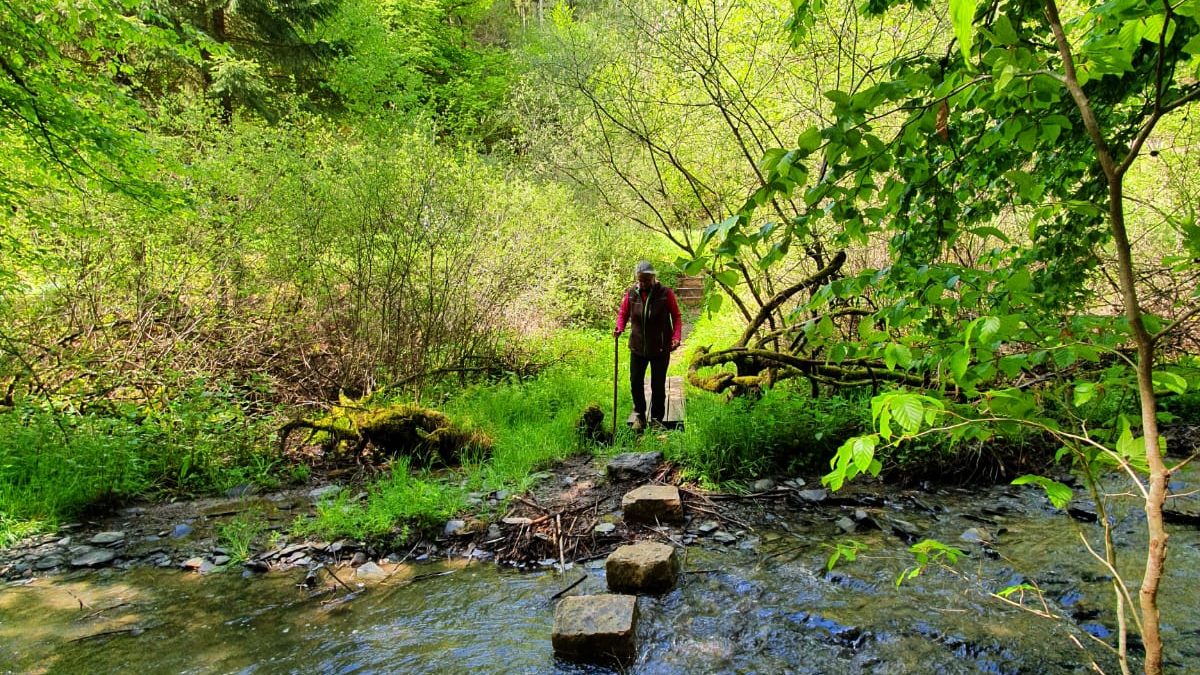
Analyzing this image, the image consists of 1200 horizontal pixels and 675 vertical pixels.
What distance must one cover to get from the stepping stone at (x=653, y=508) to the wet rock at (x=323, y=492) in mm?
3081

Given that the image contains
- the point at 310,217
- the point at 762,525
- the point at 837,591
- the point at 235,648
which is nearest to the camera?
the point at 235,648

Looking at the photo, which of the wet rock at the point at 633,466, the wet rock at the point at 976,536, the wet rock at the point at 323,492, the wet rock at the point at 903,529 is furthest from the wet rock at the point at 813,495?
the wet rock at the point at 323,492

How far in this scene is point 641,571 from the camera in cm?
412

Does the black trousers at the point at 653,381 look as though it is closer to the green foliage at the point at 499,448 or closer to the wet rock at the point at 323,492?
the green foliage at the point at 499,448

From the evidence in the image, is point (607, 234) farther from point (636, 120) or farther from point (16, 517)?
point (16, 517)

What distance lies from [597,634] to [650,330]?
4.65m

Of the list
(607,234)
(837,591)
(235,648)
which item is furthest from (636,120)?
(607,234)

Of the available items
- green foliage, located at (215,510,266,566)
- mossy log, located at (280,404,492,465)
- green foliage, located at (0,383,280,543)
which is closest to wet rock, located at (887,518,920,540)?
mossy log, located at (280,404,492,465)

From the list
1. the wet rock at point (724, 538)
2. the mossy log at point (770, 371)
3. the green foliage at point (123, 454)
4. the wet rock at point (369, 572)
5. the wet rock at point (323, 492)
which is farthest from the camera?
the mossy log at point (770, 371)

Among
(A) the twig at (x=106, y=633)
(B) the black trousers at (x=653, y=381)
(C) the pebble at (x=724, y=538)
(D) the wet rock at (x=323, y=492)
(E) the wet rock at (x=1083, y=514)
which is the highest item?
(B) the black trousers at (x=653, y=381)

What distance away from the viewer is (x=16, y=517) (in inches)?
207

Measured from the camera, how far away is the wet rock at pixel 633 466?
6.28m

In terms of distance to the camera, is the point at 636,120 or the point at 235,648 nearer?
the point at 235,648

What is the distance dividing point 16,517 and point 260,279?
4.18m
